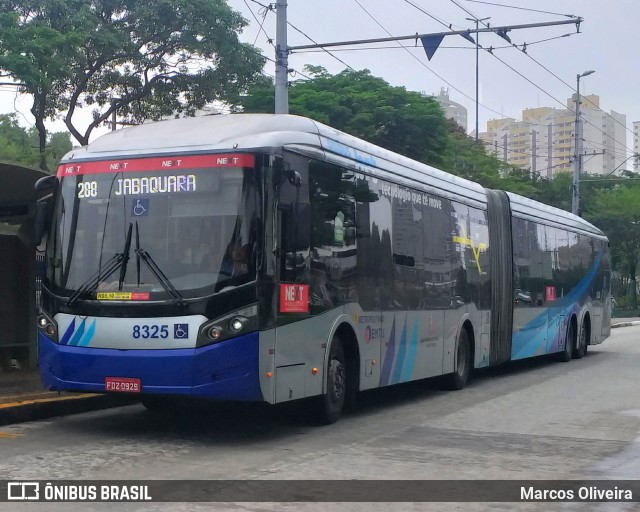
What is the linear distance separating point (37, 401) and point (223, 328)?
3.04 meters

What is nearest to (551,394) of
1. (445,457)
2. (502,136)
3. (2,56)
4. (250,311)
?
(445,457)

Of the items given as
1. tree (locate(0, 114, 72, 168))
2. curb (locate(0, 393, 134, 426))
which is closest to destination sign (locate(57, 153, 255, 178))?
curb (locate(0, 393, 134, 426))

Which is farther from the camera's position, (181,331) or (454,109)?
(454,109)

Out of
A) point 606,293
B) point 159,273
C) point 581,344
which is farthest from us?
point 606,293

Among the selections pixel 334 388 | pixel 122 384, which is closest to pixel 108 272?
pixel 122 384

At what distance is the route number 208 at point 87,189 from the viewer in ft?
32.6

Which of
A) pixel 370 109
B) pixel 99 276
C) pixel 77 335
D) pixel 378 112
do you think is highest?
pixel 370 109

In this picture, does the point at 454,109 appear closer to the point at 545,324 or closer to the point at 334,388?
the point at 545,324

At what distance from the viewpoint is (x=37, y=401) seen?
11.0 meters

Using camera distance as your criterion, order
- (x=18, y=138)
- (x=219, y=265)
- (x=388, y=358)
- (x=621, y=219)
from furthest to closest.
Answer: (x=621, y=219) → (x=18, y=138) → (x=388, y=358) → (x=219, y=265)

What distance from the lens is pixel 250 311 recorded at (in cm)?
923

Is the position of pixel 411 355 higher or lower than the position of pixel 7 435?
higher

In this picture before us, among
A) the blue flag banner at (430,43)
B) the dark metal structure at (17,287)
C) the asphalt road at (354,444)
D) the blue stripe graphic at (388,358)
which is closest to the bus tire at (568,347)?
the asphalt road at (354,444)

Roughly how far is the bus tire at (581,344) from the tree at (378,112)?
11.1 meters
